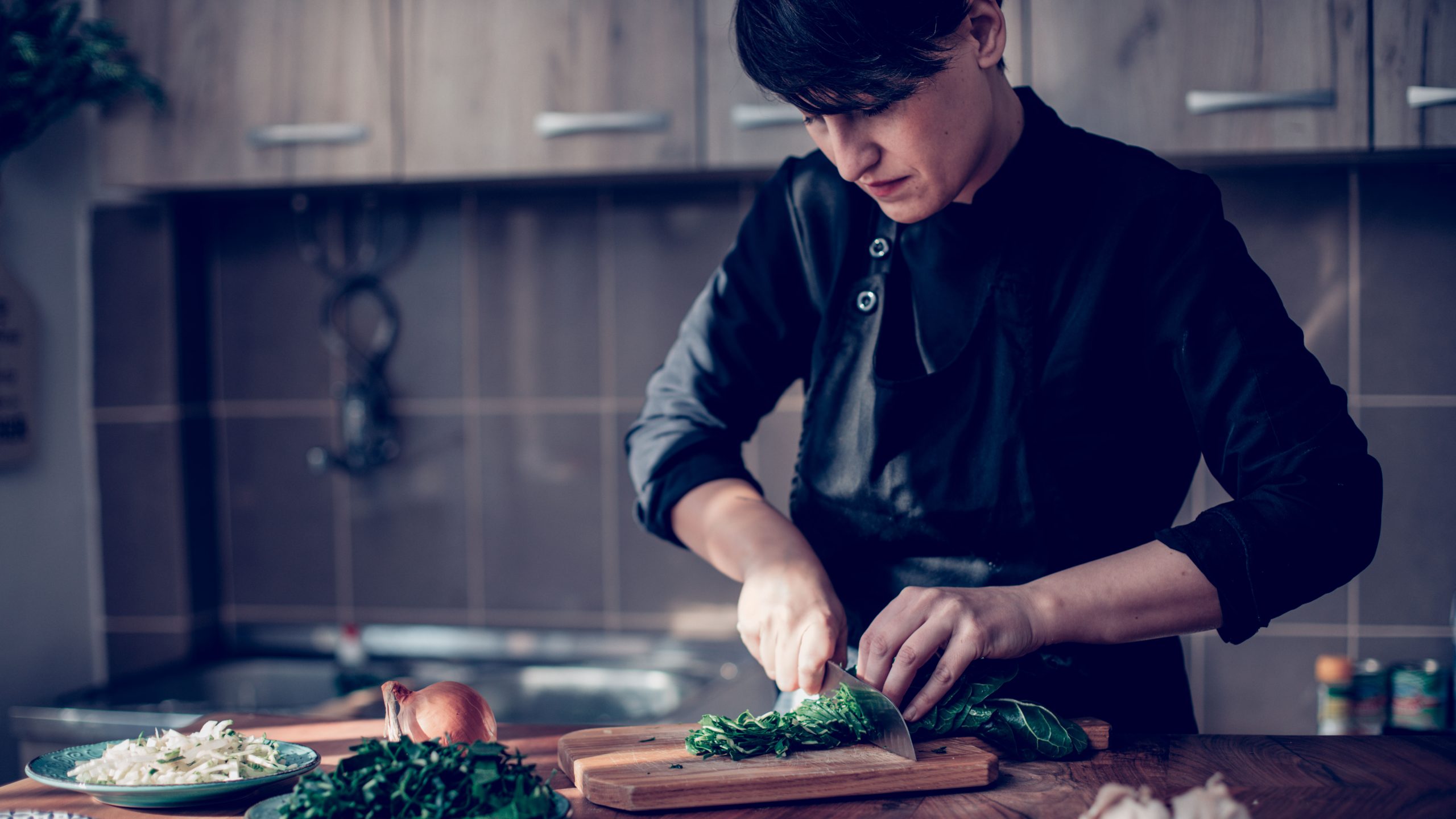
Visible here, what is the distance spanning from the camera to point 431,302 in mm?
2203

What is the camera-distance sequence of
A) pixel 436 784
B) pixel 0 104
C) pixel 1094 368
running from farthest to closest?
pixel 0 104 < pixel 1094 368 < pixel 436 784

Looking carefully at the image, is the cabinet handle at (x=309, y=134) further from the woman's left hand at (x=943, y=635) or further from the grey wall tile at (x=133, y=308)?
the woman's left hand at (x=943, y=635)

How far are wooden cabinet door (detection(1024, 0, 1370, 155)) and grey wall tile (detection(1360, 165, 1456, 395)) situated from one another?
1.02 ft

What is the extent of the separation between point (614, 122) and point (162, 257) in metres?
0.96

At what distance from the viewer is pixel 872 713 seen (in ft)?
3.12

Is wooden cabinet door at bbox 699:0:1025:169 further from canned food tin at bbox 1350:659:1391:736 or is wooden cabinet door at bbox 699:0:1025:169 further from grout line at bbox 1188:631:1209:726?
canned food tin at bbox 1350:659:1391:736

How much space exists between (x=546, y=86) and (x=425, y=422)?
712 millimetres

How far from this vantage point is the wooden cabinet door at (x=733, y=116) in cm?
179

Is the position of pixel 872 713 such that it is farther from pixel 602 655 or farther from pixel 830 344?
pixel 602 655

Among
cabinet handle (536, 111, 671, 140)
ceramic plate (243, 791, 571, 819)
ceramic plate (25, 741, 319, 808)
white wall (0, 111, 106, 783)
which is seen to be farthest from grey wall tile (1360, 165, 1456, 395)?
white wall (0, 111, 106, 783)

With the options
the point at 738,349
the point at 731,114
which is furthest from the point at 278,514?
the point at 738,349

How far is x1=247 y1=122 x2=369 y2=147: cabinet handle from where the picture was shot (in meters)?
1.90

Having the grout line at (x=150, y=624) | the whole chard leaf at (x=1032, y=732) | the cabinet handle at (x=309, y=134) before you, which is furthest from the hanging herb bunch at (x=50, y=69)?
the whole chard leaf at (x=1032, y=732)

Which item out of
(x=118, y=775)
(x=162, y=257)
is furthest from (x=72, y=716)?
(x=118, y=775)
